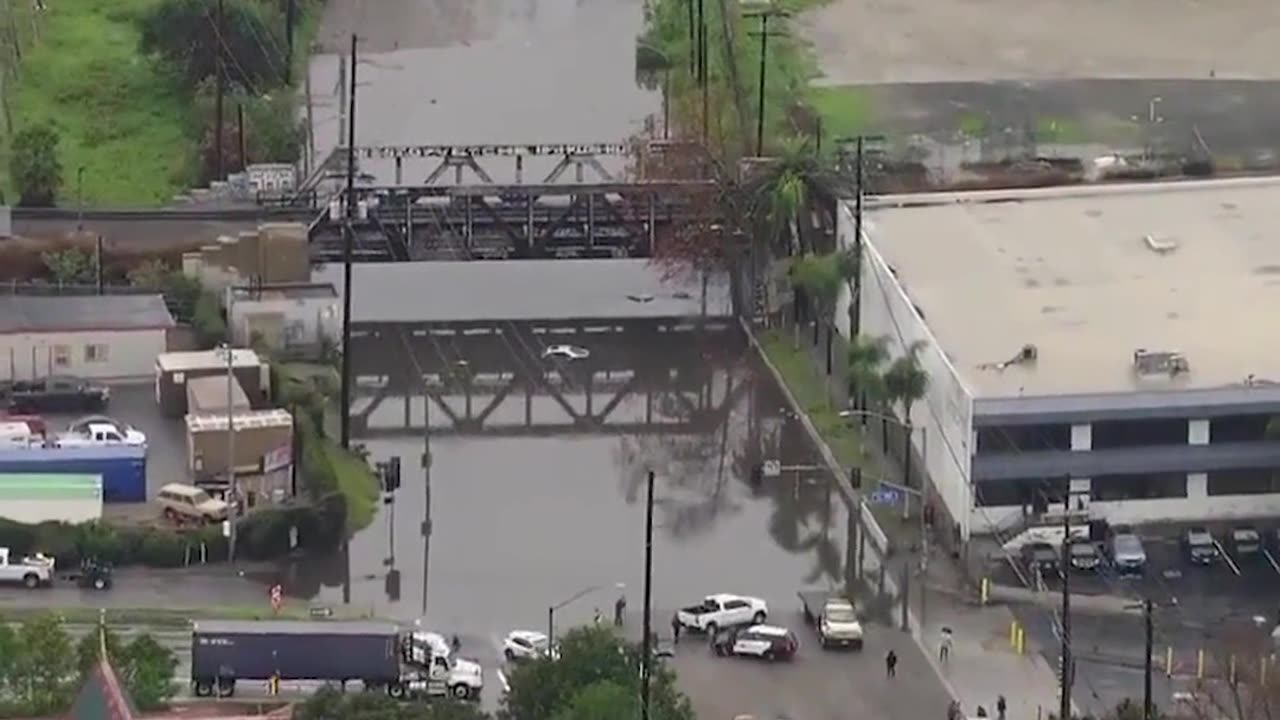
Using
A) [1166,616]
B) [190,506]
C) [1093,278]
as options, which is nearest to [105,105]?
[1093,278]

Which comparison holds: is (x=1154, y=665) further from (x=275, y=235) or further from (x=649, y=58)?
(x=649, y=58)

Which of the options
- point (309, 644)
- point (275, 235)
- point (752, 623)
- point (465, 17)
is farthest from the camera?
point (465, 17)

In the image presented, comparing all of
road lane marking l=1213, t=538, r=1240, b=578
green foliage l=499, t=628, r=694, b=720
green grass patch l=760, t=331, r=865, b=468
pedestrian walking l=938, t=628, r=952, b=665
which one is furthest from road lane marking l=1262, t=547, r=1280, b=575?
green foliage l=499, t=628, r=694, b=720

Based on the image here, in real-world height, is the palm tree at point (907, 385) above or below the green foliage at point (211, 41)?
below

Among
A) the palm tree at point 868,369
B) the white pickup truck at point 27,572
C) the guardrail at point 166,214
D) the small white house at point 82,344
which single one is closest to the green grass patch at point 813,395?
the palm tree at point 868,369

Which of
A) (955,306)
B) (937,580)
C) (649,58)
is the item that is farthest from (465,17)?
(937,580)

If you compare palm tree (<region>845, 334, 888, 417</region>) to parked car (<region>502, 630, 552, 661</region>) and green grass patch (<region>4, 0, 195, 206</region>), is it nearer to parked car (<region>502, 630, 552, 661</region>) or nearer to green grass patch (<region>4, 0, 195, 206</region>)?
parked car (<region>502, 630, 552, 661</region>)

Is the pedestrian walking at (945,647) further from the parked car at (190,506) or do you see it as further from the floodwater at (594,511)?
the parked car at (190,506)
